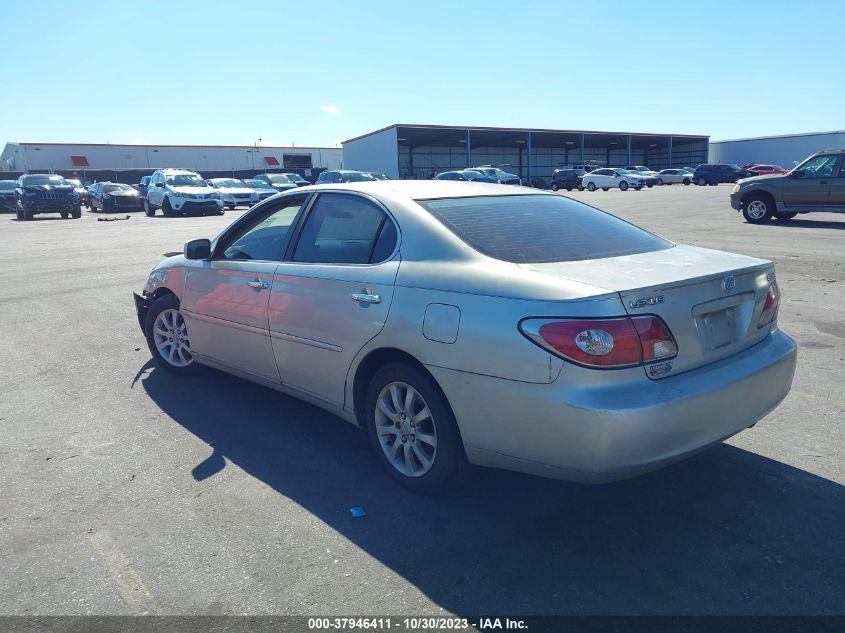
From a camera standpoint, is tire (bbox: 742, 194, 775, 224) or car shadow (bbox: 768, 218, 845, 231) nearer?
car shadow (bbox: 768, 218, 845, 231)

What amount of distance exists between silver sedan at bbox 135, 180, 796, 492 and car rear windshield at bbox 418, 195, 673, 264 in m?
0.02

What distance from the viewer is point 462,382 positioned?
3.14 metres

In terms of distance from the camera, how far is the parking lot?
2736 mm

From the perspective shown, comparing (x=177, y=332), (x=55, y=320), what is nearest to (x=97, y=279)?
(x=55, y=320)

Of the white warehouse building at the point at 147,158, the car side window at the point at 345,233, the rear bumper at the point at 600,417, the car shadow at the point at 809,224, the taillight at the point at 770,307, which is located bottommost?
the car shadow at the point at 809,224

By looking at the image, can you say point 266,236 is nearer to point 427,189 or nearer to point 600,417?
point 427,189

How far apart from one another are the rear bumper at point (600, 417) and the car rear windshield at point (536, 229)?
2.48ft

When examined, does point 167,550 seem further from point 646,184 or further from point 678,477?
point 646,184

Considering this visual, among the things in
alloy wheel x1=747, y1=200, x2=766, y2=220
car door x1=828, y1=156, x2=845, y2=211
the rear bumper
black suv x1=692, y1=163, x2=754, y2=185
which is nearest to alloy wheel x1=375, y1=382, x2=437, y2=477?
the rear bumper

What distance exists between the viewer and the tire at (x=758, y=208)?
1712cm

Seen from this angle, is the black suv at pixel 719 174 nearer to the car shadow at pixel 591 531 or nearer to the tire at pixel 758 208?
the tire at pixel 758 208

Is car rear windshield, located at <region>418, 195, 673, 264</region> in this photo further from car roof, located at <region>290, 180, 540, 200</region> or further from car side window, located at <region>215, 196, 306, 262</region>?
car side window, located at <region>215, 196, 306, 262</region>

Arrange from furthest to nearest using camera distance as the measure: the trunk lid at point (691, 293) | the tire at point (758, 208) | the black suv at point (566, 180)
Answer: the black suv at point (566, 180) < the tire at point (758, 208) < the trunk lid at point (691, 293)

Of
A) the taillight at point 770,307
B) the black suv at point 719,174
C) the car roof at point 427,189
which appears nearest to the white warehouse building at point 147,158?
the black suv at point 719,174
